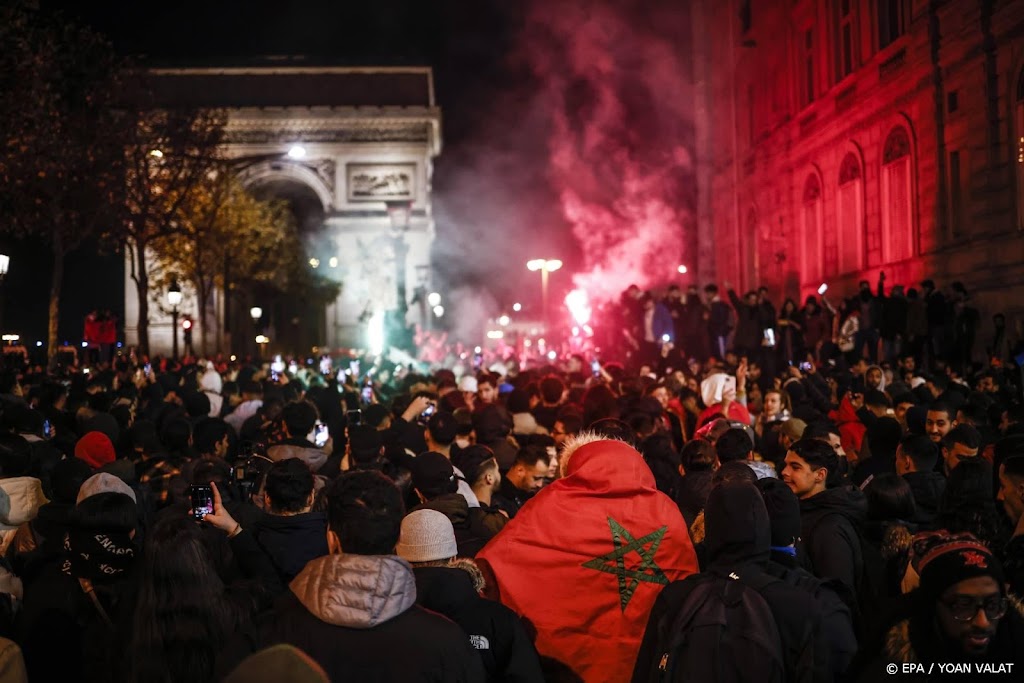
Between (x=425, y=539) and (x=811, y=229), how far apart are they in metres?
25.9

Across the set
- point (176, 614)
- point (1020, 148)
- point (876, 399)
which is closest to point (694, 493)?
point (176, 614)

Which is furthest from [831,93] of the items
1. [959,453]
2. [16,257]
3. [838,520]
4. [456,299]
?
[456,299]

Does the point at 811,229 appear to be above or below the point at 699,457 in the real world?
above

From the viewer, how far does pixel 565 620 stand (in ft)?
14.6

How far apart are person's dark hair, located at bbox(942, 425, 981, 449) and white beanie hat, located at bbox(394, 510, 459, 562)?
12.3 feet

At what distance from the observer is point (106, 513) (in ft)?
15.0

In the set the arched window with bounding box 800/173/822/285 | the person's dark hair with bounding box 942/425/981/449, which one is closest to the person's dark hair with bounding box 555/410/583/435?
the person's dark hair with bounding box 942/425/981/449

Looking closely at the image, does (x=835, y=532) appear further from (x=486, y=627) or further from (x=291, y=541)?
(x=291, y=541)

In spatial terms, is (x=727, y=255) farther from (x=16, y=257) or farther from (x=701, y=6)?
(x=16, y=257)

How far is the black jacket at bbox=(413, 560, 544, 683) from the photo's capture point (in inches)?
157

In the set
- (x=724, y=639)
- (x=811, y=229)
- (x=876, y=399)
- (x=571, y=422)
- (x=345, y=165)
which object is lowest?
(x=724, y=639)

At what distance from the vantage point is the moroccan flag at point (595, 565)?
443 centimetres

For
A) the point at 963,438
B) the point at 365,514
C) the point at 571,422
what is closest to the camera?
the point at 365,514

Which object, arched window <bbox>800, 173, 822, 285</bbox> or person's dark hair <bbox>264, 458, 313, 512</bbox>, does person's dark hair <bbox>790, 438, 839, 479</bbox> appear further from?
arched window <bbox>800, 173, 822, 285</bbox>
